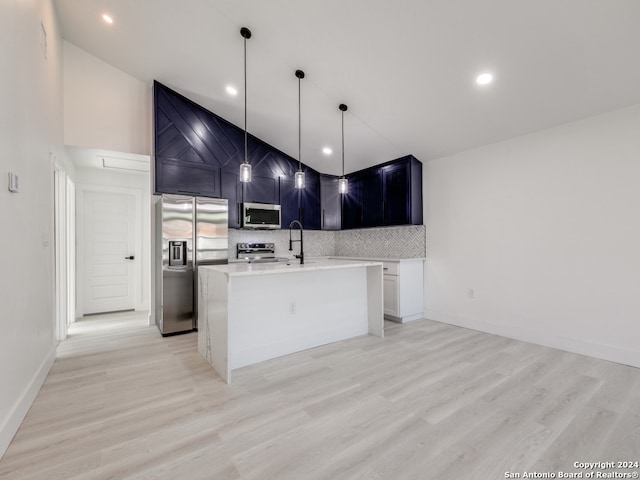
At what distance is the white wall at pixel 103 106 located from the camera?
11.5 ft

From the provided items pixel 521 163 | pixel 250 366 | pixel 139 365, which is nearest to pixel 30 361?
pixel 139 365

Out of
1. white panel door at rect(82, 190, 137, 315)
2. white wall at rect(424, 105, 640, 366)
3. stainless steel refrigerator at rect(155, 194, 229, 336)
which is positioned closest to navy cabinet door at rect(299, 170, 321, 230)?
stainless steel refrigerator at rect(155, 194, 229, 336)

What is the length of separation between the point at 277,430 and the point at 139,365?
1.74 m

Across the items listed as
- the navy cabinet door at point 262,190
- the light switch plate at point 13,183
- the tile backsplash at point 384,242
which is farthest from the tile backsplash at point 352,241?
the light switch plate at point 13,183

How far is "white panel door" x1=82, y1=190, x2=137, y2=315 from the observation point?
15.6 ft

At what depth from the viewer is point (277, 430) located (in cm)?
173

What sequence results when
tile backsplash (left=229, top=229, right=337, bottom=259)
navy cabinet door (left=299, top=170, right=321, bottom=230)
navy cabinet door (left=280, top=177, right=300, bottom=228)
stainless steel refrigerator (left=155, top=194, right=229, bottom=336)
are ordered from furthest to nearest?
navy cabinet door (left=299, top=170, right=321, bottom=230) < navy cabinet door (left=280, top=177, right=300, bottom=228) < tile backsplash (left=229, top=229, right=337, bottom=259) < stainless steel refrigerator (left=155, top=194, right=229, bottom=336)

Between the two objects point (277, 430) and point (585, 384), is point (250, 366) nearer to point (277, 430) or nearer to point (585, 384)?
point (277, 430)

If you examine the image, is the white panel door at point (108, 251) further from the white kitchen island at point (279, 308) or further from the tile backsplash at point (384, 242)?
the tile backsplash at point (384, 242)

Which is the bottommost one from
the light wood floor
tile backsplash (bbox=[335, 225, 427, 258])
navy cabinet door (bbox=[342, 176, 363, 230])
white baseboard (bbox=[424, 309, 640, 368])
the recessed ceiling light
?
the light wood floor

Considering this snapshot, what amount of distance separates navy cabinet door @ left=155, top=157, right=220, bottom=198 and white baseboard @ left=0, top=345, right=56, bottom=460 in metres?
2.16

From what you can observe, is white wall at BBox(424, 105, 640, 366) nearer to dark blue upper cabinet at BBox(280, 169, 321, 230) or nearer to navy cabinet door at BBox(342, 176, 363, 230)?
navy cabinet door at BBox(342, 176, 363, 230)

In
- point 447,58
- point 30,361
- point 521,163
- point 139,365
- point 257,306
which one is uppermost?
point 447,58

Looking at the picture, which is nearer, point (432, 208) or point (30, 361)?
point (30, 361)
